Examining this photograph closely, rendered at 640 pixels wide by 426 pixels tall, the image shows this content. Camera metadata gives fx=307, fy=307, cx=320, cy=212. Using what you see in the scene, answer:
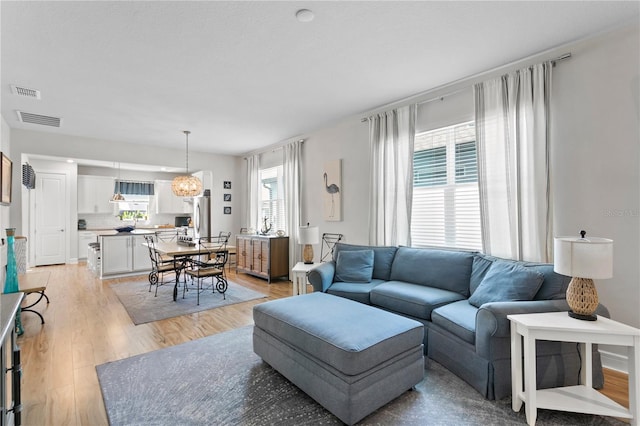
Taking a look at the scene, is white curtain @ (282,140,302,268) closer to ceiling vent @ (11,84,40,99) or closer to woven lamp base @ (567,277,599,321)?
ceiling vent @ (11,84,40,99)

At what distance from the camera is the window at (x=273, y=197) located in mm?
6415

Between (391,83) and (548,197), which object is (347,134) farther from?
(548,197)

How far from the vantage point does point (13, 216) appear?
5074mm

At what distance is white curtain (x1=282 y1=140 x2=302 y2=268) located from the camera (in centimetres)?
577

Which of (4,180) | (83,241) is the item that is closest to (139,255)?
(4,180)

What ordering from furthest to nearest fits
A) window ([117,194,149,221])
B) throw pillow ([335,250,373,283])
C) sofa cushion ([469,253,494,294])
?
window ([117,194,149,221]), throw pillow ([335,250,373,283]), sofa cushion ([469,253,494,294])

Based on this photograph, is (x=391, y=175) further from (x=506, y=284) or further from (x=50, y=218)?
(x=50, y=218)

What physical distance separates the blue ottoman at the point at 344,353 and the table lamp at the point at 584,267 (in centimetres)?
98

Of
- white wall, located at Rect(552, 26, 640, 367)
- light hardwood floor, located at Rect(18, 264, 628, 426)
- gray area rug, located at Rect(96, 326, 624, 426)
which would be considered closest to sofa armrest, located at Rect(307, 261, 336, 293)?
light hardwood floor, located at Rect(18, 264, 628, 426)

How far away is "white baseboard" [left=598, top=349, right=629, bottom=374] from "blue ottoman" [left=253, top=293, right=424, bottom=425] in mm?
1658

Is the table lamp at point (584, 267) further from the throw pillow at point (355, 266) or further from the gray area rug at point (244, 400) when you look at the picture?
the throw pillow at point (355, 266)

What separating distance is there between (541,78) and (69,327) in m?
5.54

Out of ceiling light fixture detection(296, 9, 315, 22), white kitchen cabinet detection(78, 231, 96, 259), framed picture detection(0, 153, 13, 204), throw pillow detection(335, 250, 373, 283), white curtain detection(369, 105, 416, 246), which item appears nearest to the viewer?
ceiling light fixture detection(296, 9, 315, 22)

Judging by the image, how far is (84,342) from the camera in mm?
3088
